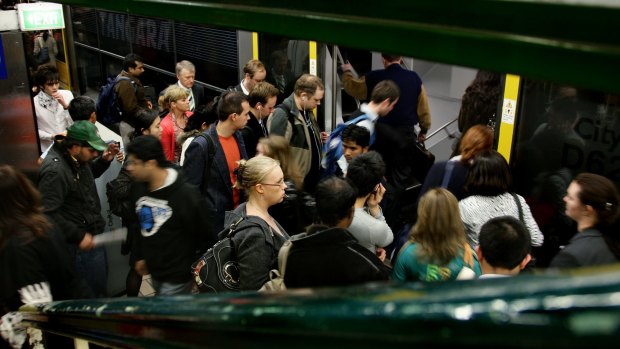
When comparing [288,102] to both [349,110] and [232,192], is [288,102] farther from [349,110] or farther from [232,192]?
[349,110]

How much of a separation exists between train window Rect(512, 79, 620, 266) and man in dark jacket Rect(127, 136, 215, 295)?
7.72 ft

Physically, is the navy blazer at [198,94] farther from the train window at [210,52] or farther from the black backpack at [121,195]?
the black backpack at [121,195]

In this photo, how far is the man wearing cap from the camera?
3.58 meters

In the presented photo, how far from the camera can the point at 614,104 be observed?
378 cm

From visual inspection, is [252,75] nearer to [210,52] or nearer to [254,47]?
[254,47]

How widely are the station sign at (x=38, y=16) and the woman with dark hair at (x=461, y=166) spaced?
378cm

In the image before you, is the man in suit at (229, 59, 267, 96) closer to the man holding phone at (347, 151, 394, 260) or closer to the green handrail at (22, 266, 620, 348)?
the man holding phone at (347, 151, 394, 260)

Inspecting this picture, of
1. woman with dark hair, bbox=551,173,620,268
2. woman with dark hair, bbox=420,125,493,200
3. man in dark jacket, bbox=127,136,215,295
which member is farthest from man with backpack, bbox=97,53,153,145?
woman with dark hair, bbox=551,173,620,268

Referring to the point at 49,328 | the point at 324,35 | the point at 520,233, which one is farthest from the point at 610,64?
the point at 520,233

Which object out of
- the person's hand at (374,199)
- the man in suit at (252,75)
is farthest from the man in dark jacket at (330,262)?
the man in suit at (252,75)

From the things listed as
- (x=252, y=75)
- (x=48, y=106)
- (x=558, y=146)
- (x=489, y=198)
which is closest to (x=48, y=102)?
(x=48, y=106)

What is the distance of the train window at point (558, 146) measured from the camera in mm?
3861

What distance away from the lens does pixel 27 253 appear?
8.41 ft

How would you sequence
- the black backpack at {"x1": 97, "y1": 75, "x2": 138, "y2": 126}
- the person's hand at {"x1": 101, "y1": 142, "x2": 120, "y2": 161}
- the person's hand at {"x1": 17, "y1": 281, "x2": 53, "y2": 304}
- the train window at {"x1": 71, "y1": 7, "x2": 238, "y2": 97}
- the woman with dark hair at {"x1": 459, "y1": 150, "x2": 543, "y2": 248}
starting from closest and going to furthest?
the person's hand at {"x1": 17, "y1": 281, "x2": 53, "y2": 304}
the woman with dark hair at {"x1": 459, "y1": 150, "x2": 543, "y2": 248}
the person's hand at {"x1": 101, "y1": 142, "x2": 120, "y2": 161}
the black backpack at {"x1": 97, "y1": 75, "x2": 138, "y2": 126}
the train window at {"x1": 71, "y1": 7, "x2": 238, "y2": 97}
